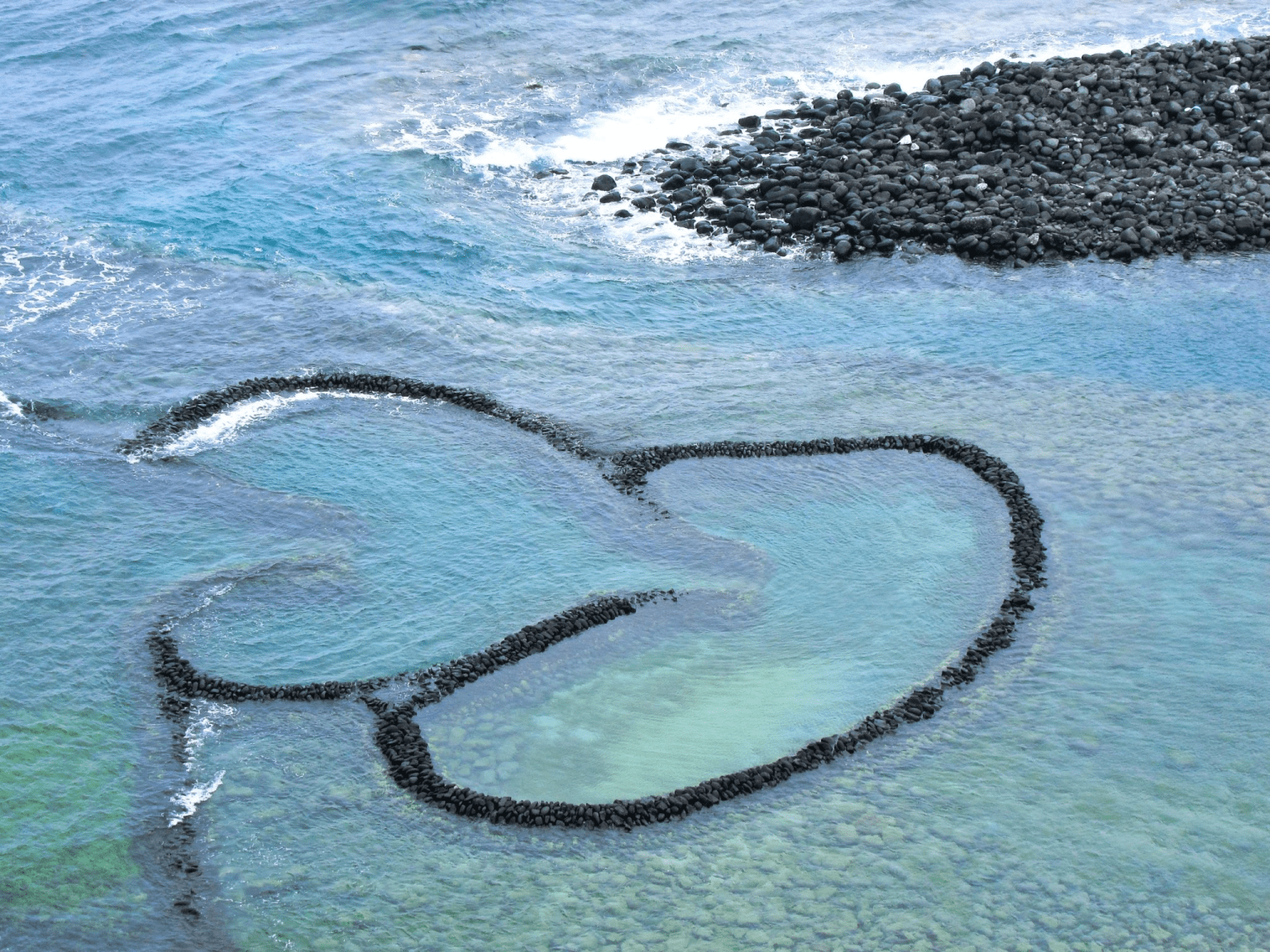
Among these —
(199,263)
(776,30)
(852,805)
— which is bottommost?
(852,805)

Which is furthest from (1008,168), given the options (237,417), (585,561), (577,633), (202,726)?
(202,726)

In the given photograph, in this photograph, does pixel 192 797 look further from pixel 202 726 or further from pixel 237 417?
pixel 237 417

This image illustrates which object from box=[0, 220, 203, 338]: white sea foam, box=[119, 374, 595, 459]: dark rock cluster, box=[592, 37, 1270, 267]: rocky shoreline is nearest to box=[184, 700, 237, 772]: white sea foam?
box=[119, 374, 595, 459]: dark rock cluster

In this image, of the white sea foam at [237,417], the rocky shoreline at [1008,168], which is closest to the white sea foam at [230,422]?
the white sea foam at [237,417]

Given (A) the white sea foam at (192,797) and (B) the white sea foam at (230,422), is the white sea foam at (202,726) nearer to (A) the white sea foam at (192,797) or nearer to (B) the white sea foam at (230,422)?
(A) the white sea foam at (192,797)

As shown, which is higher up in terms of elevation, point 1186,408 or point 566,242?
point 566,242

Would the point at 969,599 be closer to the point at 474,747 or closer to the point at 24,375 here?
the point at 474,747

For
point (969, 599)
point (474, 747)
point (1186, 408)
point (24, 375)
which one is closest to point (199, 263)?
point (24, 375)
